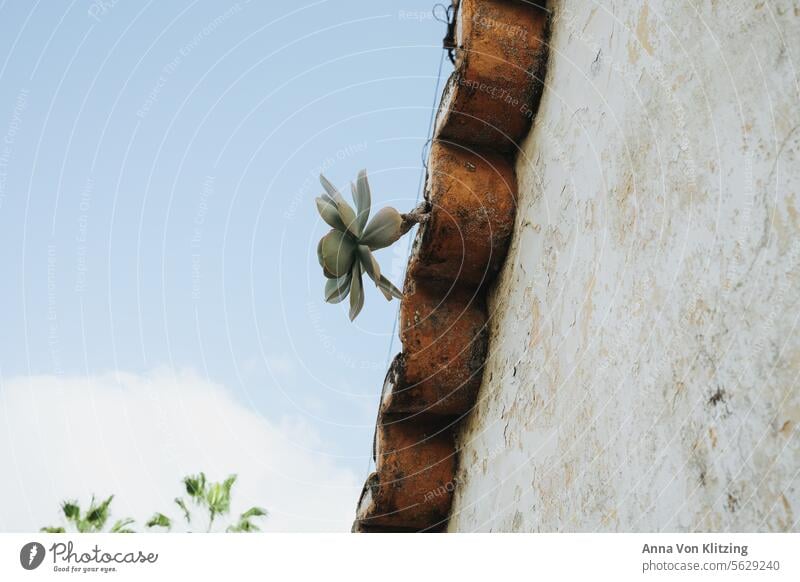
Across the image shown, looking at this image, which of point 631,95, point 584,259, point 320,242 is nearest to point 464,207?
point 320,242

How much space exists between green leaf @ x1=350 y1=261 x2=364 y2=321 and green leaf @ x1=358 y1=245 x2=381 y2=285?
0.14 ft

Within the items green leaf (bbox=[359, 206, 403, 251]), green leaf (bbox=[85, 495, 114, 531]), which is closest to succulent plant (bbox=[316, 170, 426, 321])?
green leaf (bbox=[359, 206, 403, 251])

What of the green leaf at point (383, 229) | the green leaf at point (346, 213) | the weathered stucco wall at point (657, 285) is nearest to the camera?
the weathered stucco wall at point (657, 285)

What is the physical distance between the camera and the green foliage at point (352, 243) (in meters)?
3.85

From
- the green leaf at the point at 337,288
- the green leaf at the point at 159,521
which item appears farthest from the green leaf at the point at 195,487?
the green leaf at the point at 337,288

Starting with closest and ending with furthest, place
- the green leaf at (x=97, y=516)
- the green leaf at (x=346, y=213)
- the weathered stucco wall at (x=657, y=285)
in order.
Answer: the weathered stucco wall at (x=657, y=285), the green leaf at (x=346, y=213), the green leaf at (x=97, y=516)

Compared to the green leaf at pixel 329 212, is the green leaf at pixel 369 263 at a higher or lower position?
lower

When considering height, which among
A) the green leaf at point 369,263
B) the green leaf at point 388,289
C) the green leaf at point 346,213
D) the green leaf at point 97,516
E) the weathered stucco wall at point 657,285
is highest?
the green leaf at point 97,516

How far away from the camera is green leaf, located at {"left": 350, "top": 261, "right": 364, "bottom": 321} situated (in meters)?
3.92

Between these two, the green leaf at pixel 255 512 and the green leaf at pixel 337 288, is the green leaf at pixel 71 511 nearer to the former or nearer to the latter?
the green leaf at pixel 255 512

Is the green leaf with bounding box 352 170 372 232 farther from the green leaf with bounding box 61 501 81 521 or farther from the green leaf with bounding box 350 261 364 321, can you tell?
the green leaf with bounding box 61 501 81 521

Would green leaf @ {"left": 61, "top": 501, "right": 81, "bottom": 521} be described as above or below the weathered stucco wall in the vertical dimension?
above

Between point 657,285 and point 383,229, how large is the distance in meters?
1.79
